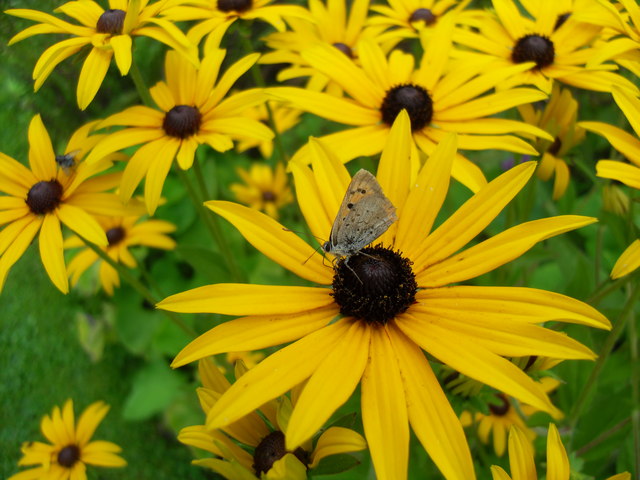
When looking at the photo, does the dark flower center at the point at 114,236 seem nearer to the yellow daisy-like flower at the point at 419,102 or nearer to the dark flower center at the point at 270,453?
the yellow daisy-like flower at the point at 419,102

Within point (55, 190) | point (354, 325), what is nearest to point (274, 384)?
point (354, 325)

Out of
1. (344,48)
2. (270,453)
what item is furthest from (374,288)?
(344,48)

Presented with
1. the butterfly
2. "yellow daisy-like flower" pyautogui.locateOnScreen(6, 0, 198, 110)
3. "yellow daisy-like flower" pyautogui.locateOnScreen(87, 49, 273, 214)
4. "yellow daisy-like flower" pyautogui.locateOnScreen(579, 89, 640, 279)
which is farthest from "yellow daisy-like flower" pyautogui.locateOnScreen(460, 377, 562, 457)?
"yellow daisy-like flower" pyautogui.locateOnScreen(6, 0, 198, 110)

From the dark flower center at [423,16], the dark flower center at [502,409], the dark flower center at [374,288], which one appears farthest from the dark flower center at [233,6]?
the dark flower center at [502,409]

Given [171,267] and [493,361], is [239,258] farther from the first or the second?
[493,361]

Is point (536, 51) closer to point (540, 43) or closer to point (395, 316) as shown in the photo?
point (540, 43)
